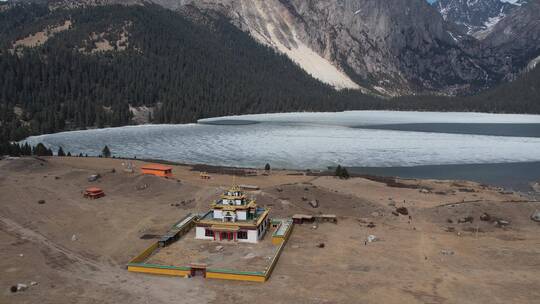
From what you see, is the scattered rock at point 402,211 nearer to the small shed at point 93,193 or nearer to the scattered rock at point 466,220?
the scattered rock at point 466,220

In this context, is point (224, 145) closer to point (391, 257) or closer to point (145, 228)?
point (145, 228)

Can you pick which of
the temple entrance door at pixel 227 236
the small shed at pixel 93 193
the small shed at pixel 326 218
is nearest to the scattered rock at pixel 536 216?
the small shed at pixel 326 218

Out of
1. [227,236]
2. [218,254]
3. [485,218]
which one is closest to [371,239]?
[227,236]

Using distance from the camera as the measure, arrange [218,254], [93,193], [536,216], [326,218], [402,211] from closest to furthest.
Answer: [218,254] < [326,218] < [536,216] < [402,211] < [93,193]

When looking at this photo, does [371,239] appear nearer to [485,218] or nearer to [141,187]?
[485,218]

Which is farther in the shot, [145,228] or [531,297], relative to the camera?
[145,228]

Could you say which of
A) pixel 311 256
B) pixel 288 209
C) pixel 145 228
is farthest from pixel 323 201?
pixel 145 228
